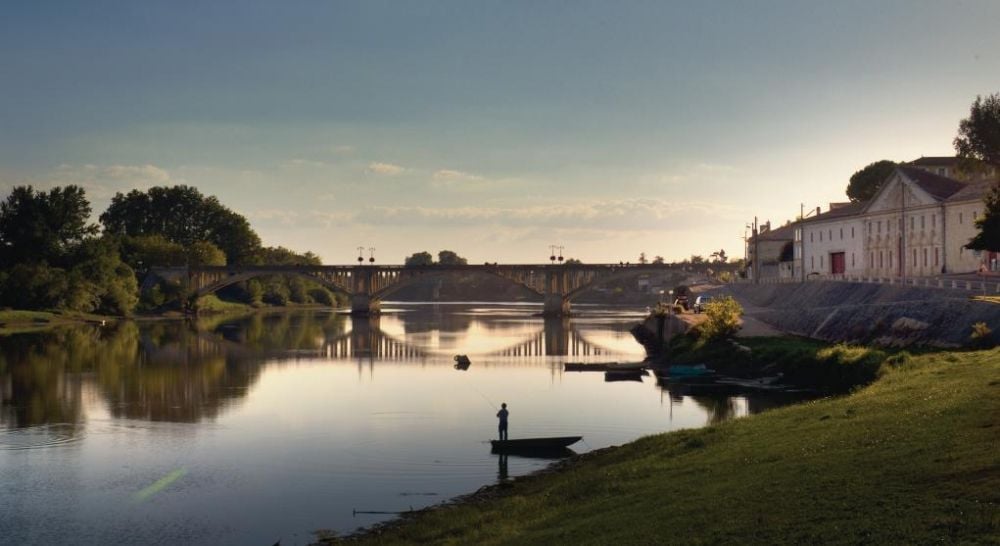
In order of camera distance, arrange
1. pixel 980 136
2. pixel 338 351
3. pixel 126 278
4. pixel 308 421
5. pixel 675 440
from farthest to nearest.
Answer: pixel 126 278
pixel 980 136
pixel 338 351
pixel 308 421
pixel 675 440

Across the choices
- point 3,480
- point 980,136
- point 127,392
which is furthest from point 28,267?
point 980,136

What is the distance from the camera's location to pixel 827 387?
160 feet

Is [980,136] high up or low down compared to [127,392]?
up

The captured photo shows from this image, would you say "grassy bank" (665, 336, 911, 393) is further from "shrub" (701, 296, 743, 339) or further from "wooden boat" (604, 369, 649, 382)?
"wooden boat" (604, 369, 649, 382)

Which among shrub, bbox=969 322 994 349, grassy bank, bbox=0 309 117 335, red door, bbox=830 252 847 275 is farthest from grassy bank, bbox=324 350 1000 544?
grassy bank, bbox=0 309 117 335

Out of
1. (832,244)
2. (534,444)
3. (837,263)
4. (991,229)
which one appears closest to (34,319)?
(832,244)

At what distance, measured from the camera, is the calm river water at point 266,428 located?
29.3 meters

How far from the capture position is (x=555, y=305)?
17688 cm

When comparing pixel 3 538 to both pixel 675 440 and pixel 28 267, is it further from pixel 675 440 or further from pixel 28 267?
pixel 28 267

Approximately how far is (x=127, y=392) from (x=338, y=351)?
37.8 meters

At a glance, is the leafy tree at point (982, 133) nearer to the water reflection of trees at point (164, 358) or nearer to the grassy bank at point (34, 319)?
the water reflection of trees at point (164, 358)

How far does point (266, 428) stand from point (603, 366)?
30807 millimetres

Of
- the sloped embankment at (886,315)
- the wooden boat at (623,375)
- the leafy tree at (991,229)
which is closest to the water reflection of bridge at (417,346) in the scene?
the sloped embankment at (886,315)

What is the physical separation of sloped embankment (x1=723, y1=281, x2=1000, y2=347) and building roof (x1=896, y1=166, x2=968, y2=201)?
12.8m
